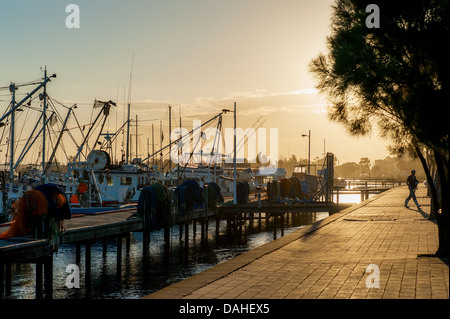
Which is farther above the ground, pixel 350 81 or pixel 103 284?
pixel 350 81

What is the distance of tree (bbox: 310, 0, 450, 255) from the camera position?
12.0 m

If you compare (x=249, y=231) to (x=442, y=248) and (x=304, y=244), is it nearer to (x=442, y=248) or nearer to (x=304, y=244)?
(x=304, y=244)

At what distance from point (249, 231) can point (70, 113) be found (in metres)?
18.4

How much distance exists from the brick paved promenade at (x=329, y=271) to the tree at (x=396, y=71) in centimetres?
200

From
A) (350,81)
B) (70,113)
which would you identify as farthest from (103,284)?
(70,113)

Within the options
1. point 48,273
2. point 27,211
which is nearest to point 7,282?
point 48,273

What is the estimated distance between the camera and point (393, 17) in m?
13.0

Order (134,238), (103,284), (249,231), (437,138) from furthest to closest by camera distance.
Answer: (249,231), (134,238), (103,284), (437,138)

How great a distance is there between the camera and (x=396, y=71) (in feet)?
43.0

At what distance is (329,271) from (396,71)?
4726mm

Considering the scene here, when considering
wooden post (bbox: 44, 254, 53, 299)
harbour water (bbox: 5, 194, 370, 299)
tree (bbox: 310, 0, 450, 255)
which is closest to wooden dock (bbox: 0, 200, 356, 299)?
wooden post (bbox: 44, 254, 53, 299)

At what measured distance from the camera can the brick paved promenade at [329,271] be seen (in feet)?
31.7

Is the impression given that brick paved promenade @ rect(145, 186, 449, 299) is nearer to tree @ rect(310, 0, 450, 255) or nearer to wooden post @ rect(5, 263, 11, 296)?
tree @ rect(310, 0, 450, 255)

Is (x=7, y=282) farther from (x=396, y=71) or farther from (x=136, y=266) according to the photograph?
(x=396, y=71)
